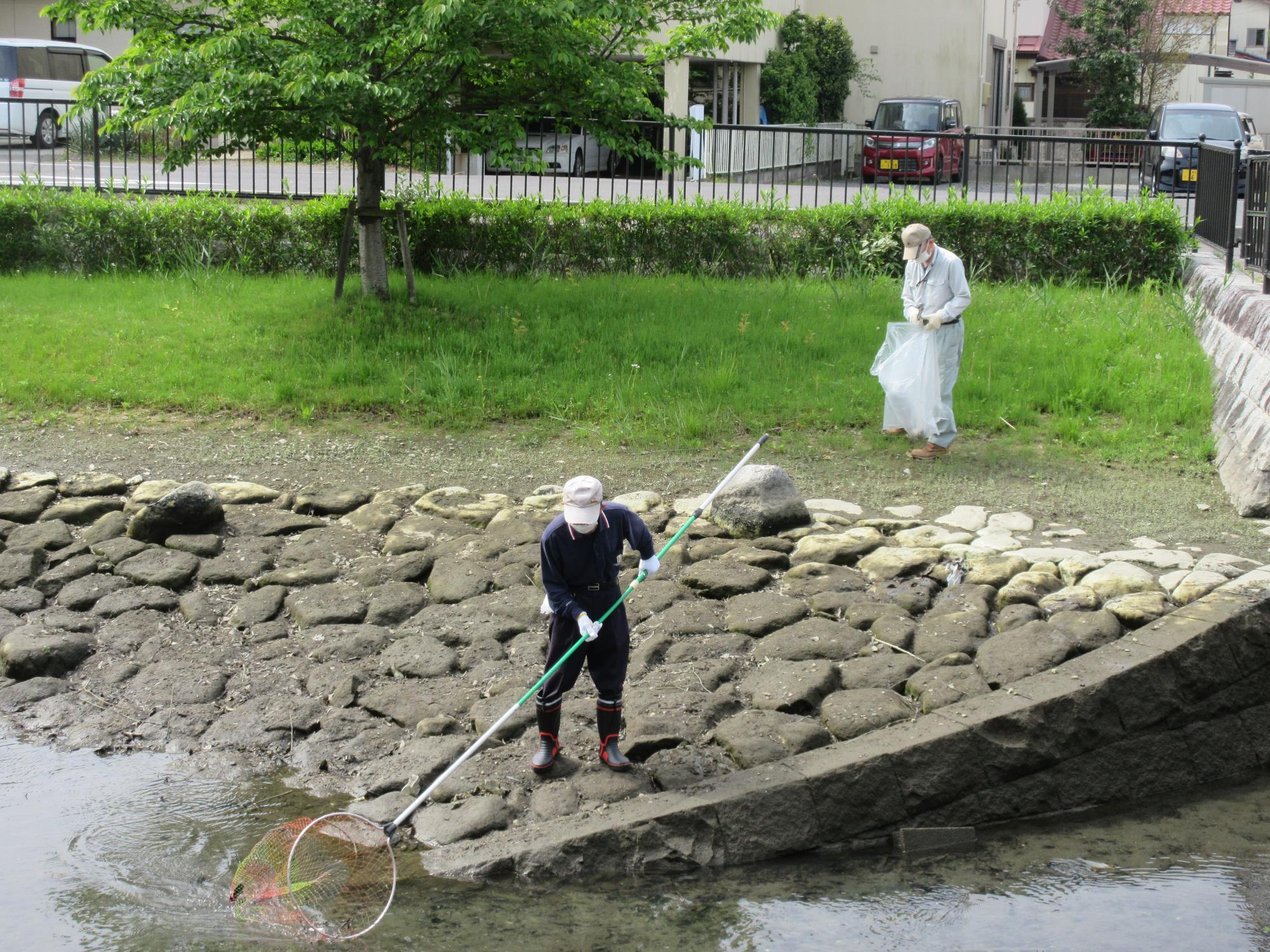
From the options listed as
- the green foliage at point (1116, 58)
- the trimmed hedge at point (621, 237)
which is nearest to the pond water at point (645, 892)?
the trimmed hedge at point (621, 237)

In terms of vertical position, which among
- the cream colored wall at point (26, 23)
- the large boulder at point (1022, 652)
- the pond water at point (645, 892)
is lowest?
the pond water at point (645, 892)

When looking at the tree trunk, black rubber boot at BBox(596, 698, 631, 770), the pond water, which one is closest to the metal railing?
the tree trunk

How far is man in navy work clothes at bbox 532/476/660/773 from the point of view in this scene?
186 inches

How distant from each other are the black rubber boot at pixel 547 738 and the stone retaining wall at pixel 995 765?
345mm

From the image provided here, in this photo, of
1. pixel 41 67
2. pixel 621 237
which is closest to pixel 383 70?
pixel 621 237

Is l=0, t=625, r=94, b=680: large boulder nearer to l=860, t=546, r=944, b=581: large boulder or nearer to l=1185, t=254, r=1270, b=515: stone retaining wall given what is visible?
l=860, t=546, r=944, b=581: large boulder

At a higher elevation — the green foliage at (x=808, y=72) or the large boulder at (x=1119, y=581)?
the green foliage at (x=808, y=72)

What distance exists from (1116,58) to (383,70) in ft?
99.4

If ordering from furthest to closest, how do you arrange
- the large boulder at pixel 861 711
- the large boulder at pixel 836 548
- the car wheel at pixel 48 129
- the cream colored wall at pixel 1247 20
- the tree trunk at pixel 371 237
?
the cream colored wall at pixel 1247 20 < the car wheel at pixel 48 129 < the tree trunk at pixel 371 237 < the large boulder at pixel 836 548 < the large boulder at pixel 861 711

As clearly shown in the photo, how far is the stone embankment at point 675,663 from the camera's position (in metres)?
4.96

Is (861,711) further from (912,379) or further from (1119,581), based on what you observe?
(912,379)

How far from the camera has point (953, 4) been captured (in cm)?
3350

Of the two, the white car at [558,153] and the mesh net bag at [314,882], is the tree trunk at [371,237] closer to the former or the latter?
the white car at [558,153]

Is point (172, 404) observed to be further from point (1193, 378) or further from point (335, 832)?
point (1193, 378)
